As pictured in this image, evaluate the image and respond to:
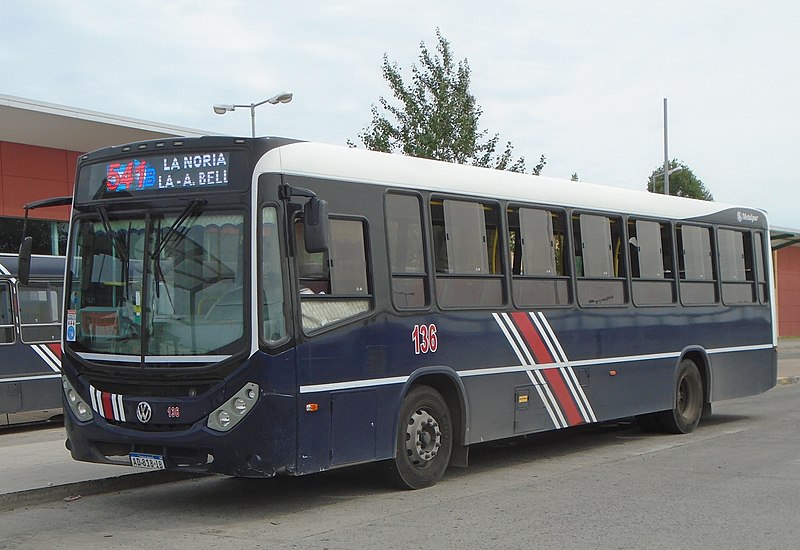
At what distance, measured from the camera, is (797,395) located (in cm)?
2091

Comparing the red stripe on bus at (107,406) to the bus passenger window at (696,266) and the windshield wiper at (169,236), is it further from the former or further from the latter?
the bus passenger window at (696,266)

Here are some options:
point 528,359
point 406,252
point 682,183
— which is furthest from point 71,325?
point 682,183

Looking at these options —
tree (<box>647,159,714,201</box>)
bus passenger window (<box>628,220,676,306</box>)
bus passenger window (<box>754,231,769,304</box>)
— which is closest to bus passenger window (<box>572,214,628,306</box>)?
bus passenger window (<box>628,220,676,306</box>)

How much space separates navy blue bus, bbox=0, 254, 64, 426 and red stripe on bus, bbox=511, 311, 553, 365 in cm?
890

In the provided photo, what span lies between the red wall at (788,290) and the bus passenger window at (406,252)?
167 ft

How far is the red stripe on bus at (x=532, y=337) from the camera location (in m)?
11.5

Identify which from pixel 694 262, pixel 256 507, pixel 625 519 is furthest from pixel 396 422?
pixel 694 262

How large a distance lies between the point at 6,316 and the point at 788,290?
165 ft

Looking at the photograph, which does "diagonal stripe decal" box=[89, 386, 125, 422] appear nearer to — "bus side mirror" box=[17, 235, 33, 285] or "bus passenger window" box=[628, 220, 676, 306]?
"bus side mirror" box=[17, 235, 33, 285]

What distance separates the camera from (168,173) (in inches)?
364

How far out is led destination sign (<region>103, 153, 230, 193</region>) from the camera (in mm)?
9039

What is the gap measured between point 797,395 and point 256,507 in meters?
14.5

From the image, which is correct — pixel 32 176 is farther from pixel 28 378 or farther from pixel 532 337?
pixel 532 337

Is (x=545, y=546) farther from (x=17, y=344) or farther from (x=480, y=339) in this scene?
(x=17, y=344)
